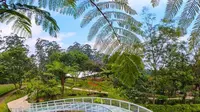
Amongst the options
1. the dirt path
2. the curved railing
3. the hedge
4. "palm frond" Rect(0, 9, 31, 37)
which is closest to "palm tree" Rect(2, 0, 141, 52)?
"palm frond" Rect(0, 9, 31, 37)

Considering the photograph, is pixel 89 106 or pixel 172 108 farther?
pixel 172 108

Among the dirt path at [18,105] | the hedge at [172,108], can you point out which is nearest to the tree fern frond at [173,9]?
the dirt path at [18,105]

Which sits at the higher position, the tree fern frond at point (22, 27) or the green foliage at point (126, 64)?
the tree fern frond at point (22, 27)

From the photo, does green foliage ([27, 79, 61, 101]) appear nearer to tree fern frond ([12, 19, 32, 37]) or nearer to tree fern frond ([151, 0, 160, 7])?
tree fern frond ([12, 19, 32, 37])

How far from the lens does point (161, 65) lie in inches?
524

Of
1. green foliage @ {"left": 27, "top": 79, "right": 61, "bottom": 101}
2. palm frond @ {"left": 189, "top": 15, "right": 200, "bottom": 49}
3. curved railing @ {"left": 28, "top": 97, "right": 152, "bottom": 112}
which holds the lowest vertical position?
curved railing @ {"left": 28, "top": 97, "right": 152, "bottom": 112}

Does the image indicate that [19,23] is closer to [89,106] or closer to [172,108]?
[89,106]

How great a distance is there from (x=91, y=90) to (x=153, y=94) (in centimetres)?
511

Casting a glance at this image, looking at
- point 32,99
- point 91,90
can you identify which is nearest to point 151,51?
point 91,90

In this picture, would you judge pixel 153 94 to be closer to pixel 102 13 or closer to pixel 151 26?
pixel 151 26

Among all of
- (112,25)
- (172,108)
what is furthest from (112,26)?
(172,108)

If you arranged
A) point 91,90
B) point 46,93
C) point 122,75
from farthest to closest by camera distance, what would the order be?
point 91,90 < point 46,93 < point 122,75

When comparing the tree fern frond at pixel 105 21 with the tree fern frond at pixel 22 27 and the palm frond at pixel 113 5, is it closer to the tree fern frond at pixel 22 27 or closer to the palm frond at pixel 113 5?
the palm frond at pixel 113 5

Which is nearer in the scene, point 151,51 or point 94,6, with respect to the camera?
point 94,6
